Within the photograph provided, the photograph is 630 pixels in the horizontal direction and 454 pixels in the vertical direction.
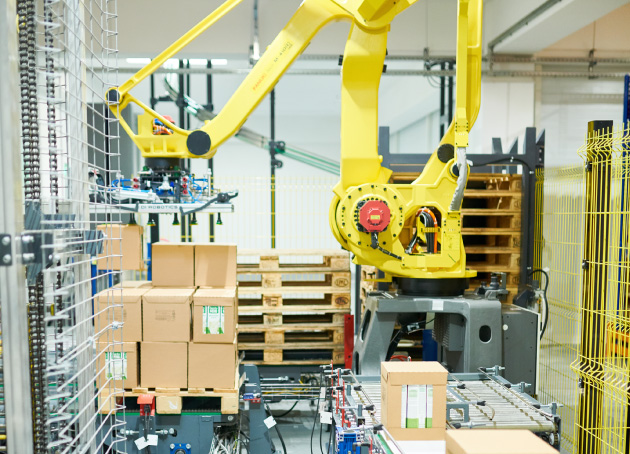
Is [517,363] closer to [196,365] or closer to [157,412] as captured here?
[196,365]

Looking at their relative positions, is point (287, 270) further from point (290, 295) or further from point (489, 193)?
point (489, 193)

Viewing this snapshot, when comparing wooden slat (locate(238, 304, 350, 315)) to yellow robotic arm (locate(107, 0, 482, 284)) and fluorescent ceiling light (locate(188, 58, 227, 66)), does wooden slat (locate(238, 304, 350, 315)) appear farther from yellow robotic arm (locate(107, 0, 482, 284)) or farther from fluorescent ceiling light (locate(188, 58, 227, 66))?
fluorescent ceiling light (locate(188, 58, 227, 66))

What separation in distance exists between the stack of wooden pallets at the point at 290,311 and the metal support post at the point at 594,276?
104 inches

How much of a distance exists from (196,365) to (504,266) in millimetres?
3464

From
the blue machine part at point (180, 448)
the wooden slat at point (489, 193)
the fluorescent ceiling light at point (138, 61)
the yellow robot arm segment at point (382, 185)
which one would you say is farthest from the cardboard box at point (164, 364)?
the fluorescent ceiling light at point (138, 61)

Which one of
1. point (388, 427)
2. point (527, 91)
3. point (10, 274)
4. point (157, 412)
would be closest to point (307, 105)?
point (527, 91)

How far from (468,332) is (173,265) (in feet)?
8.65

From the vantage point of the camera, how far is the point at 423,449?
2656 mm

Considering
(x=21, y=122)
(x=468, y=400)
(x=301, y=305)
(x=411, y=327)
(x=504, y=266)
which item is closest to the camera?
(x=21, y=122)

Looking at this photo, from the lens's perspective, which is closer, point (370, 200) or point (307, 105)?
point (370, 200)

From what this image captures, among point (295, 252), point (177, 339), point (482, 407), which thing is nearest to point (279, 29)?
point (295, 252)

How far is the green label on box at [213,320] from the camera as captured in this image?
415 cm

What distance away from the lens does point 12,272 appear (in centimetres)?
134

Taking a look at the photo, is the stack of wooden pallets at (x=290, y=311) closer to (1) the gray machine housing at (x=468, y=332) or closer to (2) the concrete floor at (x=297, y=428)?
(2) the concrete floor at (x=297, y=428)
